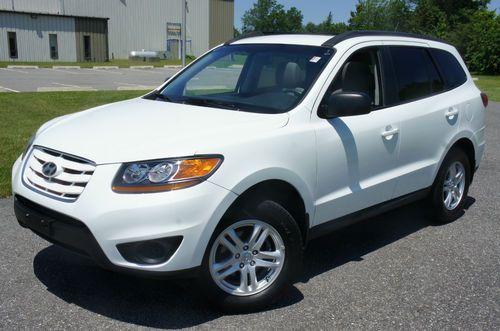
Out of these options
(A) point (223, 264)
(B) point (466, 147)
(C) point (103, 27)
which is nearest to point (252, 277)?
(A) point (223, 264)

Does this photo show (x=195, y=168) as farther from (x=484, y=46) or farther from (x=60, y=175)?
(x=484, y=46)

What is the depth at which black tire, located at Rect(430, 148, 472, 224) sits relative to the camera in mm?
5152

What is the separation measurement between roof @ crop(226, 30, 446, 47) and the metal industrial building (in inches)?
1465

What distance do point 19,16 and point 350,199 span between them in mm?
39049

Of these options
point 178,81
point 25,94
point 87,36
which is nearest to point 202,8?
point 87,36

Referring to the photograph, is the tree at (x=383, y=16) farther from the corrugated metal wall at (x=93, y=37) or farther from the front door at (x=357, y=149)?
the front door at (x=357, y=149)

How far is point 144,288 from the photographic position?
12.5ft

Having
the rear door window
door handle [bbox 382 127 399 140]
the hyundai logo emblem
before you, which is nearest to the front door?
door handle [bbox 382 127 399 140]

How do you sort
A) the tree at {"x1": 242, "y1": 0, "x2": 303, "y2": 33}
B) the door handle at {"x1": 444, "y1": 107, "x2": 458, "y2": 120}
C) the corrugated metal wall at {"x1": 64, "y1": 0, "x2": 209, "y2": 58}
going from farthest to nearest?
the tree at {"x1": 242, "y1": 0, "x2": 303, "y2": 33} → the corrugated metal wall at {"x1": 64, "y1": 0, "x2": 209, "y2": 58} → the door handle at {"x1": 444, "y1": 107, "x2": 458, "y2": 120}

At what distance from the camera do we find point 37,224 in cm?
332

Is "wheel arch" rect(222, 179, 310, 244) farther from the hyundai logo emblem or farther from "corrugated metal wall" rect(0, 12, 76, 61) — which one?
"corrugated metal wall" rect(0, 12, 76, 61)

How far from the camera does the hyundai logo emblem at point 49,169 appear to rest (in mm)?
3301

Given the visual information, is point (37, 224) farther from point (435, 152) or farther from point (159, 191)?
point (435, 152)

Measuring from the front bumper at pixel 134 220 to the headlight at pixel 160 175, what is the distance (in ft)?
0.12
